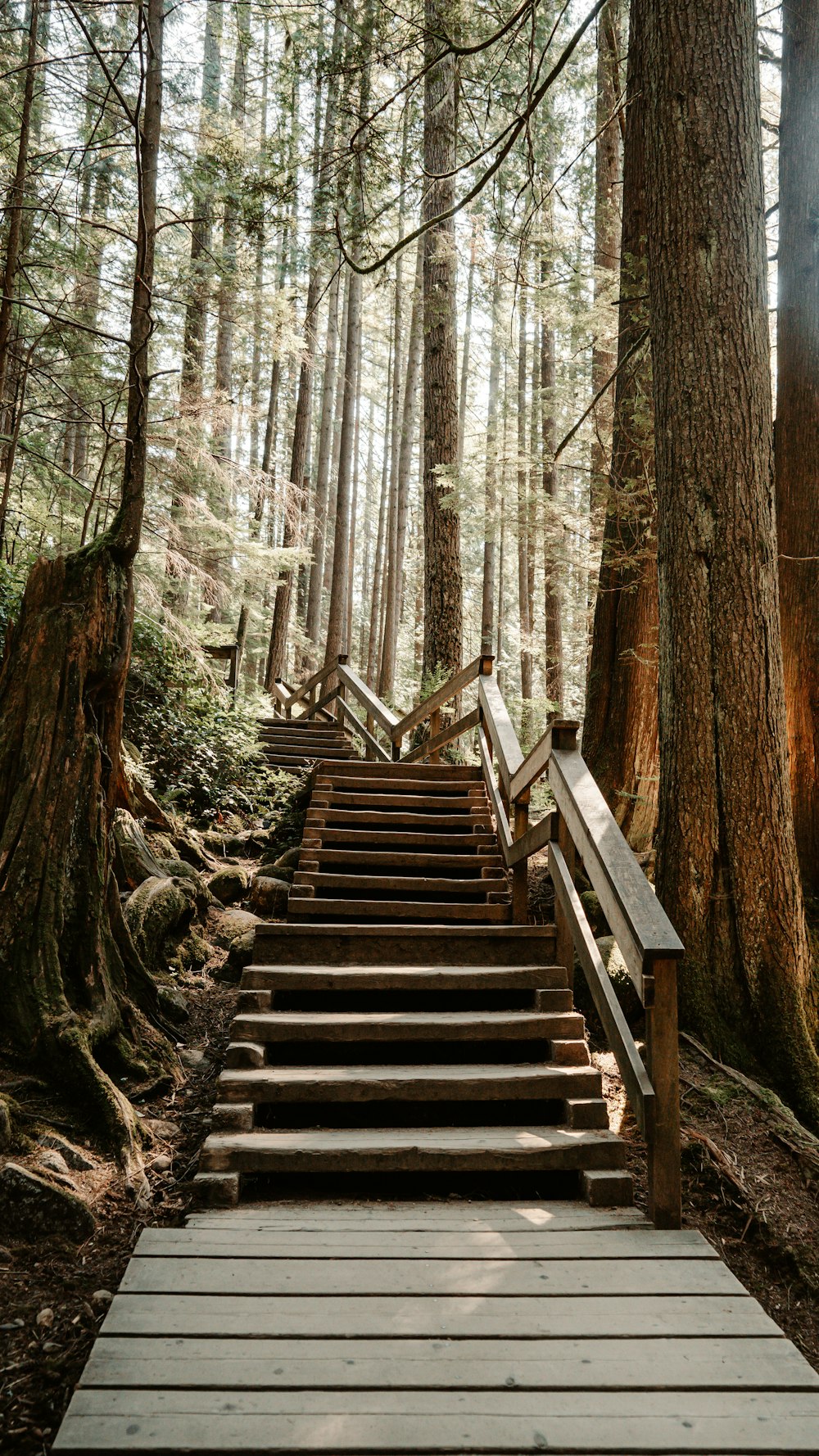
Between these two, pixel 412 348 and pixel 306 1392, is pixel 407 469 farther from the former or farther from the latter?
pixel 306 1392

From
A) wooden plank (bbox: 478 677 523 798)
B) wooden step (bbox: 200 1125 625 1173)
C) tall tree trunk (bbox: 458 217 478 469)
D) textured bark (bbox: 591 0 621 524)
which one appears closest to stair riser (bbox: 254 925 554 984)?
wooden step (bbox: 200 1125 625 1173)

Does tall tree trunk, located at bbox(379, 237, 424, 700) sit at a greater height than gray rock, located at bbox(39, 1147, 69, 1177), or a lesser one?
greater

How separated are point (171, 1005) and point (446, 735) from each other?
414cm

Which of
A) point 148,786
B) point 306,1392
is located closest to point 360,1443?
point 306,1392

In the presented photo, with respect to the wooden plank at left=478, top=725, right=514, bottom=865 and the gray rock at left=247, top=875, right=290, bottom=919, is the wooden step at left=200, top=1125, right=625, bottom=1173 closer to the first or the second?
the wooden plank at left=478, top=725, right=514, bottom=865

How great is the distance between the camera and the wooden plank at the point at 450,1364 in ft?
6.88

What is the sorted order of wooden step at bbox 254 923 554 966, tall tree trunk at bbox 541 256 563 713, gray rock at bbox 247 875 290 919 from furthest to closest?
tall tree trunk at bbox 541 256 563 713, gray rock at bbox 247 875 290 919, wooden step at bbox 254 923 554 966

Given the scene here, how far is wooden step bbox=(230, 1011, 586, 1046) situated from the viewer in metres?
3.86

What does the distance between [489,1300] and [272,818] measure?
6569 millimetres

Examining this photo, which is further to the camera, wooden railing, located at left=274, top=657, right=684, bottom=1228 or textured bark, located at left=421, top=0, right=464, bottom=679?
textured bark, located at left=421, top=0, right=464, bottom=679

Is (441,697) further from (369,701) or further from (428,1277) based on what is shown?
(428,1277)

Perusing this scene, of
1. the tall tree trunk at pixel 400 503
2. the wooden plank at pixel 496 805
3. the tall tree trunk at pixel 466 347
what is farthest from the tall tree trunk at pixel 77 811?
the tall tree trunk at pixel 466 347

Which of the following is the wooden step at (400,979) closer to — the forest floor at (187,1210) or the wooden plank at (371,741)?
the forest floor at (187,1210)

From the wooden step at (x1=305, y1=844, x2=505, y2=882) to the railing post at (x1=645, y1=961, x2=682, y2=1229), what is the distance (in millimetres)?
2962
